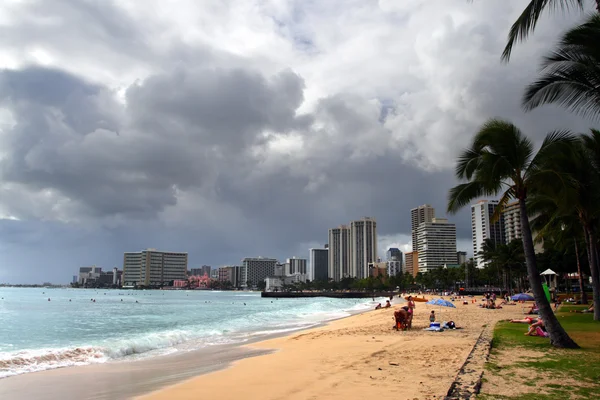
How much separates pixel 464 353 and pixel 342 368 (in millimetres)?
3576

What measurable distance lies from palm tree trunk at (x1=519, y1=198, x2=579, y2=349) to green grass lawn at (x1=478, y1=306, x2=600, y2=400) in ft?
1.10

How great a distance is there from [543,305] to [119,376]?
39.7 ft

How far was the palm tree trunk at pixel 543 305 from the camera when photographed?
40.4ft

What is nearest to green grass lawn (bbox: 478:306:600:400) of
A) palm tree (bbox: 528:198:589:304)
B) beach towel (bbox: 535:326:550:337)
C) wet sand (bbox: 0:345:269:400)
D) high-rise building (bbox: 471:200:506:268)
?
beach towel (bbox: 535:326:550:337)

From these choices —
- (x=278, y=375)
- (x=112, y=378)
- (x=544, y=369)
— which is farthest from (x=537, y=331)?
(x=112, y=378)

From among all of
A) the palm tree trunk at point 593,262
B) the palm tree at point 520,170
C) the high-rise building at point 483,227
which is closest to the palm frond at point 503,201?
the palm tree at point 520,170

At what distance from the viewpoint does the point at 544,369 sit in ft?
30.2

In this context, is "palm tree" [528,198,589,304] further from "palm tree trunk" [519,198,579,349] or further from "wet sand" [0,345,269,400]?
"wet sand" [0,345,269,400]

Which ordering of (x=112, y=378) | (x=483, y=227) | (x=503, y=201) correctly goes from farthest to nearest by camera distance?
(x=483, y=227) → (x=503, y=201) → (x=112, y=378)

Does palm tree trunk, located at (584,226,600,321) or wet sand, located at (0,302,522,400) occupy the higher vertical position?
palm tree trunk, located at (584,226,600,321)

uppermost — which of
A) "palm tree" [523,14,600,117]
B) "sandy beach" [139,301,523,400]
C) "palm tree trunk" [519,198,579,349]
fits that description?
"palm tree" [523,14,600,117]

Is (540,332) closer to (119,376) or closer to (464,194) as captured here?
(464,194)

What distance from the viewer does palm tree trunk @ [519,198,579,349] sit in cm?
1231

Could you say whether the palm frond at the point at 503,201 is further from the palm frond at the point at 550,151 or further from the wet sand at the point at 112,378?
the wet sand at the point at 112,378
